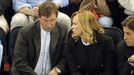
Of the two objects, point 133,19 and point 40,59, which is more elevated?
point 133,19

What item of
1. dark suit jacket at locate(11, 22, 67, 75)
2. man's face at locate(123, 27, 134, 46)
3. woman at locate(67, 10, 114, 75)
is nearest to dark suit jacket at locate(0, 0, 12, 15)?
dark suit jacket at locate(11, 22, 67, 75)

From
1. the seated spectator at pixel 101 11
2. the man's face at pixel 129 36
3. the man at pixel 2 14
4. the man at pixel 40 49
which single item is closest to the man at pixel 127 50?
the man's face at pixel 129 36

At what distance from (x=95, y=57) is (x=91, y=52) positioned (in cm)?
7

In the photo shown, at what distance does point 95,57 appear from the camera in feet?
14.0

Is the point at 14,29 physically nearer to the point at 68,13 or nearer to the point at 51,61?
the point at 51,61

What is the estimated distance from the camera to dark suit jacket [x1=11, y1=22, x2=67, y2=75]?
4.30 m

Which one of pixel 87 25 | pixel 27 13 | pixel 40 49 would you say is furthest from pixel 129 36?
pixel 27 13

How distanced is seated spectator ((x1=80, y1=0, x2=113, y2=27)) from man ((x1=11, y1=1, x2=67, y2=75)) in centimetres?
77

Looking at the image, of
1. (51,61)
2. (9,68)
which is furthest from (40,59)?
(9,68)

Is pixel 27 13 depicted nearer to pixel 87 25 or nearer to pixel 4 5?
pixel 4 5

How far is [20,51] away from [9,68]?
35 cm

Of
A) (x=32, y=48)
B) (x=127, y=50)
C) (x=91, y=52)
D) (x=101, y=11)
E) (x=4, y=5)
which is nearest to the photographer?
(x=127, y=50)

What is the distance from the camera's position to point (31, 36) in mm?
4363

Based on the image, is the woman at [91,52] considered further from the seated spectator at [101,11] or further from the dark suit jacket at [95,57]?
the seated spectator at [101,11]
